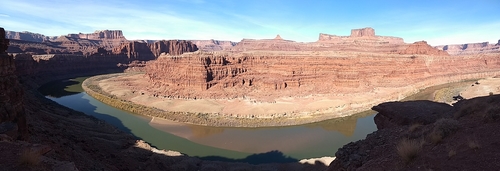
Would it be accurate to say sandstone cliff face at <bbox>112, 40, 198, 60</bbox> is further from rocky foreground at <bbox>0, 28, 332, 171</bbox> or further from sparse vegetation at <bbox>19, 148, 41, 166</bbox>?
sparse vegetation at <bbox>19, 148, 41, 166</bbox>

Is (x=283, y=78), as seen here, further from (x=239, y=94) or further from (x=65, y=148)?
(x=65, y=148)

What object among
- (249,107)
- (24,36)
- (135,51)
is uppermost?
(24,36)

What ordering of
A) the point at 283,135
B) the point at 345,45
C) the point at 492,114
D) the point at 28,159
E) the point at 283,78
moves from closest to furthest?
the point at 28,159, the point at 492,114, the point at 283,135, the point at 283,78, the point at 345,45

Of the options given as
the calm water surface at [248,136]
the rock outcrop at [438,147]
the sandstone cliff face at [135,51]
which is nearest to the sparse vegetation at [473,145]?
the rock outcrop at [438,147]

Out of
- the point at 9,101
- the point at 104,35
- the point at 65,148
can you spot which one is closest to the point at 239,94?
the point at 65,148

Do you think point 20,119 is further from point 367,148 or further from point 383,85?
point 383,85

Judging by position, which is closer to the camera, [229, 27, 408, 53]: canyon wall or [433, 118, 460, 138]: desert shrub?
[433, 118, 460, 138]: desert shrub

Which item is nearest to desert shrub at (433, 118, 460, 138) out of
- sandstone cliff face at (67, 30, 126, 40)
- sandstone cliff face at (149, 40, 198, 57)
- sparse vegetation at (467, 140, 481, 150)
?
sparse vegetation at (467, 140, 481, 150)
